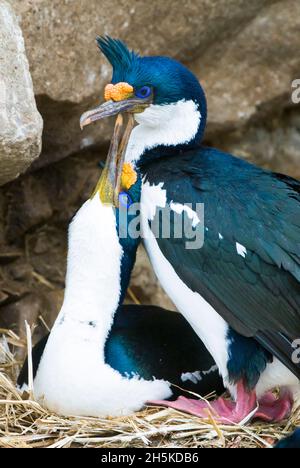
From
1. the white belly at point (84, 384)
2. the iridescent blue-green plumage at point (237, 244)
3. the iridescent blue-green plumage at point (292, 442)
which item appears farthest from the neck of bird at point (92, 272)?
the iridescent blue-green plumage at point (292, 442)

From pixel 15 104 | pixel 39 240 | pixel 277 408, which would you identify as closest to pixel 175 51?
pixel 39 240

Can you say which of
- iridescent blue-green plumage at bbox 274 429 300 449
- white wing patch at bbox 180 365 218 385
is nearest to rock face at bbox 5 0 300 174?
white wing patch at bbox 180 365 218 385

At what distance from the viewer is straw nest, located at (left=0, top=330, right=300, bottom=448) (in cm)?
352

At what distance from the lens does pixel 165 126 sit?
389 centimetres

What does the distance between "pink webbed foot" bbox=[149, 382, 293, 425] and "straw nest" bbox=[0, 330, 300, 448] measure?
0.12 ft

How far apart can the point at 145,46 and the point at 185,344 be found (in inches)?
52.5

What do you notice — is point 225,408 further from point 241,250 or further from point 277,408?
point 241,250

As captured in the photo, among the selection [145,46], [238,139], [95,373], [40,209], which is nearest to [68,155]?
[40,209]

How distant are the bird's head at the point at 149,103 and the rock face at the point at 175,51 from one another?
0.36 metres

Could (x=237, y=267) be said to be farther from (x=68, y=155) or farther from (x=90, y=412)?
(x=68, y=155)

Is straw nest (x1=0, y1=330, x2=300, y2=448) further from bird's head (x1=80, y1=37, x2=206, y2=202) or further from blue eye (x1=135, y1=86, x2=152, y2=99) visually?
blue eye (x1=135, y1=86, x2=152, y2=99)

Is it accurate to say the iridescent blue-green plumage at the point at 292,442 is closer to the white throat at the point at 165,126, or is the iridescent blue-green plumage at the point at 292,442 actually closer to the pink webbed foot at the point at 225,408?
the pink webbed foot at the point at 225,408

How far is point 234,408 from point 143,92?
1.14 meters

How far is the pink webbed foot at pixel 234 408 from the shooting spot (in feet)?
12.1
